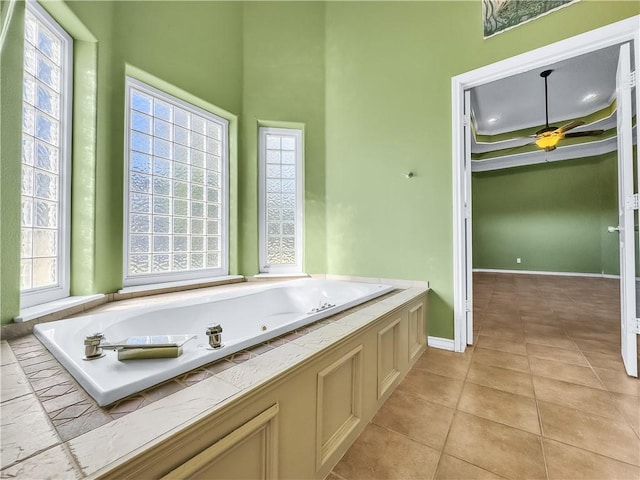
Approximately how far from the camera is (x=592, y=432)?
1.27 m

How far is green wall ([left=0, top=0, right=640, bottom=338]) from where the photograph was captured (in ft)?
5.92

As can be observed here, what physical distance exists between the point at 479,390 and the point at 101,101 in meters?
3.06

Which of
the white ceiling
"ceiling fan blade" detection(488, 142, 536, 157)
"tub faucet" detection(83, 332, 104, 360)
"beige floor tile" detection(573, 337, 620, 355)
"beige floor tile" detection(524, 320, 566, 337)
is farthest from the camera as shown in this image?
"ceiling fan blade" detection(488, 142, 536, 157)

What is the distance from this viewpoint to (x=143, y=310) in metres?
1.54

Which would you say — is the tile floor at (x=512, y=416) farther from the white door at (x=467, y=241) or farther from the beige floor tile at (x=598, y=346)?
the white door at (x=467, y=241)

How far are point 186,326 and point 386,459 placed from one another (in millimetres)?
1294

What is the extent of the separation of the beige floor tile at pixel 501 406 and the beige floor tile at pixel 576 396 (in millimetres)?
144

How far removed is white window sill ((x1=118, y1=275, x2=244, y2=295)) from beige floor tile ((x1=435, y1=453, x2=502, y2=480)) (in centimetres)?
210

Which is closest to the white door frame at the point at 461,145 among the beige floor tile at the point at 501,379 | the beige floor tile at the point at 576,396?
the beige floor tile at the point at 501,379

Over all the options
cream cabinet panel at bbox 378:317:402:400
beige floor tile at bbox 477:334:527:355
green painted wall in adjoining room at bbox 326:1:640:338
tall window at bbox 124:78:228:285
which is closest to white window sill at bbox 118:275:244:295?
tall window at bbox 124:78:228:285

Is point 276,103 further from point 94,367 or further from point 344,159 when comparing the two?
point 94,367

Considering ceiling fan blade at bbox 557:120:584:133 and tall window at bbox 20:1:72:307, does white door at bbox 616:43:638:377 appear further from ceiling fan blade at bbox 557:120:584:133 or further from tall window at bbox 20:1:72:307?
tall window at bbox 20:1:72:307

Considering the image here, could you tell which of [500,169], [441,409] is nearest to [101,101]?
[441,409]

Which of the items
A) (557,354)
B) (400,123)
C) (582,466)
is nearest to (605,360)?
(557,354)
